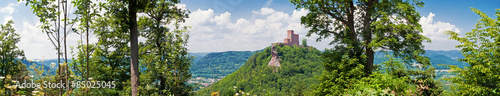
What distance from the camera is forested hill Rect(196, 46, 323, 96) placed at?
73.2 metres

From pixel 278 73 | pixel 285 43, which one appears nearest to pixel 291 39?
pixel 285 43

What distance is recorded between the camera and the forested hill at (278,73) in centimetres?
7325

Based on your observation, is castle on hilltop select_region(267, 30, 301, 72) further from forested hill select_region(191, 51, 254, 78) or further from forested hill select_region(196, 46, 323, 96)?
forested hill select_region(191, 51, 254, 78)

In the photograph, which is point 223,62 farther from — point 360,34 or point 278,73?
point 360,34

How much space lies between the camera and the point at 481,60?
263 inches

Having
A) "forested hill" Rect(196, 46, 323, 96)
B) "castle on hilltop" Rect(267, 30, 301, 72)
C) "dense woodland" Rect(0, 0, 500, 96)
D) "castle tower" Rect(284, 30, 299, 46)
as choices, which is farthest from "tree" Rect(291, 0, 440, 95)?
"castle tower" Rect(284, 30, 299, 46)

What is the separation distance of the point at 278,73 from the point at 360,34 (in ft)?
253

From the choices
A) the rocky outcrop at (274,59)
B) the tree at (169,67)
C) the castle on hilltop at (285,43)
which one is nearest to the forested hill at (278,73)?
the rocky outcrop at (274,59)

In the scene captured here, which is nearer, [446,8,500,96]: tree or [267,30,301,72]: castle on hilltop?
[446,8,500,96]: tree

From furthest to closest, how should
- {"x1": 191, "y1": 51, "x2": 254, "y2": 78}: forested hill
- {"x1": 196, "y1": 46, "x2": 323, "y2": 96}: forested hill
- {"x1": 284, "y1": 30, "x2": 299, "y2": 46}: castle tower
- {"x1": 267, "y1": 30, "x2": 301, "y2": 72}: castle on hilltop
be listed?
1. {"x1": 191, "y1": 51, "x2": 254, "y2": 78}: forested hill
2. {"x1": 284, "y1": 30, "x2": 299, "y2": 46}: castle tower
3. {"x1": 267, "y1": 30, "x2": 301, "y2": 72}: castle on hilltop
4. {"x1": 196, "y1": 46, "x2": 323, "y2": 96}: forested hill

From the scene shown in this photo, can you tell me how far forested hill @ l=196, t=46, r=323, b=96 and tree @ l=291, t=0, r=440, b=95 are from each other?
58.6m

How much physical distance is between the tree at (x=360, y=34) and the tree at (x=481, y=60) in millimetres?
1104

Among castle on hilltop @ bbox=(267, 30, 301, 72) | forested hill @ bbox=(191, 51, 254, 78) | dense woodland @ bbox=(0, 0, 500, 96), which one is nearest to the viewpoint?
dense woodland @ bbox=(0, 0, 500, 96)

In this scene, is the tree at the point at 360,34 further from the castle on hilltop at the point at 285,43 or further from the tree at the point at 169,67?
the castle on hilltop at the point at 285,43
